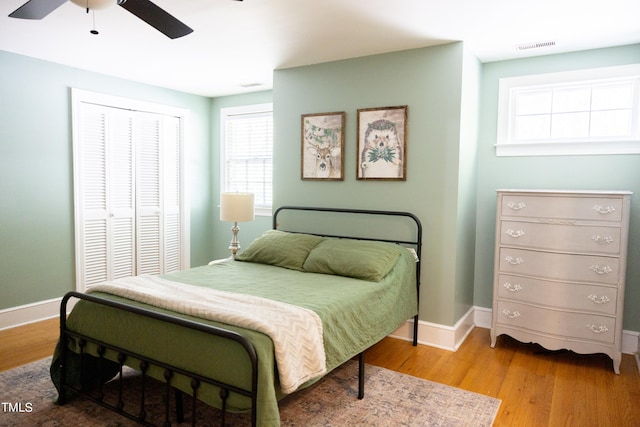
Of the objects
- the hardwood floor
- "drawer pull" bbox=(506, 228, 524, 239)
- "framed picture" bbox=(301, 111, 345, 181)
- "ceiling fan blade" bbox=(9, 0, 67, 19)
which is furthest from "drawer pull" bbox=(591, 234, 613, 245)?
"ceiling fan blade" bbox=(9, 0, 67, 19)

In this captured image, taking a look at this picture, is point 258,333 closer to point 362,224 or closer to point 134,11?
point 134,11

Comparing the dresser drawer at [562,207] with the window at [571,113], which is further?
the window at [571,113]

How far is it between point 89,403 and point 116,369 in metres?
0.24

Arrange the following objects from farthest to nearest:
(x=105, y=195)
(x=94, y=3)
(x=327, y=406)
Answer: (x=105, y=195)
(x=327, y=406)
(x=94, y=3)

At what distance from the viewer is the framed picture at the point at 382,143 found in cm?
355

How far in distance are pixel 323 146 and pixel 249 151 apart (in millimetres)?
1590

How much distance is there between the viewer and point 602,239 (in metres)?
3.00

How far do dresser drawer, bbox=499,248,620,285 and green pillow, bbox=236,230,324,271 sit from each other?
150cm

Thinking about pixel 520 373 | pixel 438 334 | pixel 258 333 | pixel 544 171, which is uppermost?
pixel 544 171

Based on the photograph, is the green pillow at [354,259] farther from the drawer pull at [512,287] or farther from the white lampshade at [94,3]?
the white lampshade at [94,3]

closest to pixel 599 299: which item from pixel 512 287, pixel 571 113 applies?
pixel 512 287

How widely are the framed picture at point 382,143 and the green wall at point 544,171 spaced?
84cm

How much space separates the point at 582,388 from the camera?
2781 millimetres

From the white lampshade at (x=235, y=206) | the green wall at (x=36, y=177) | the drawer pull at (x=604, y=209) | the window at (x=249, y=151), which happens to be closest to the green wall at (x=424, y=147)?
the white lampshade at (x=235, y=206)
